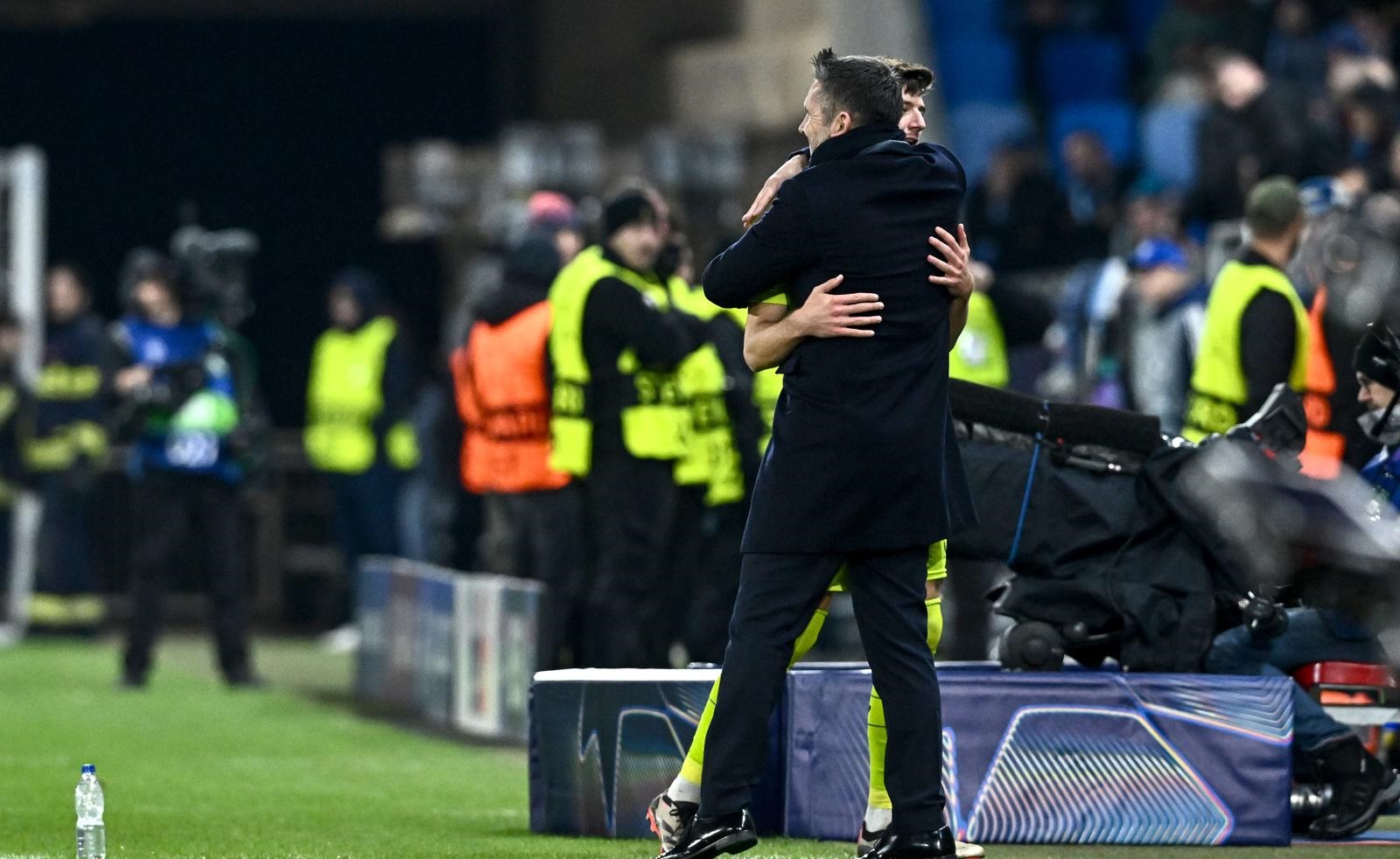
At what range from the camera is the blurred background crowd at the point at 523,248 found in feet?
37.0

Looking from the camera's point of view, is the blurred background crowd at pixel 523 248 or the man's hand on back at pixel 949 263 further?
the blurred background crowd at pixel 523 248

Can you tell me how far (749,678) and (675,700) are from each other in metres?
0.99

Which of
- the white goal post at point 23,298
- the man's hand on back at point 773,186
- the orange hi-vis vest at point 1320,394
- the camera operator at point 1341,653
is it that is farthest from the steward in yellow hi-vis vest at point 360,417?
the man's hand on back at point 773,186

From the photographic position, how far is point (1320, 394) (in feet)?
31.6

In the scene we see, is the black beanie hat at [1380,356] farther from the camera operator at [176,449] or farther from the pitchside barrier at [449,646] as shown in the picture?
the camera operator at [176,449]

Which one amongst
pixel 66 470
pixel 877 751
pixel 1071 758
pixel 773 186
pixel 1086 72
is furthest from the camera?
pixel 1086 72

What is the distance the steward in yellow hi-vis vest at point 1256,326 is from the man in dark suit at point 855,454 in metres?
3.26

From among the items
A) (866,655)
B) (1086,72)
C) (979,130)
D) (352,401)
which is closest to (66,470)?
(352,401)

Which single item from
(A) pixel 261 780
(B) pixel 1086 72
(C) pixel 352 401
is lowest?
(A) pixel 261 780

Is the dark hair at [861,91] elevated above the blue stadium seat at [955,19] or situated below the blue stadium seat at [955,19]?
below

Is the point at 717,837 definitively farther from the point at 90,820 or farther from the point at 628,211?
the point at 628,211

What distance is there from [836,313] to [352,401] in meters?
10.7

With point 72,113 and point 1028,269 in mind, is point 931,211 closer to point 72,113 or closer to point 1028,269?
point 1028,269

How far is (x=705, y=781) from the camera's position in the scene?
6.64 m
